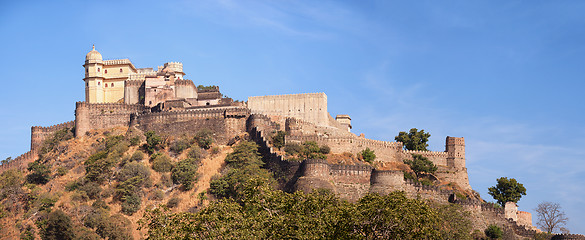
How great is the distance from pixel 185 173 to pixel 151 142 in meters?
8.87

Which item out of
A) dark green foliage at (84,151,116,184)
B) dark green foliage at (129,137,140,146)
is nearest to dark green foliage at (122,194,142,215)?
dark green foliage at (84,151,116,184)

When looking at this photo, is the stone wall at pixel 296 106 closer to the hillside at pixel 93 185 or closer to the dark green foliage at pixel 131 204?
the hillside at pixel 93 185

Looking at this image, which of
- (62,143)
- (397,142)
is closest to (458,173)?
(397,142)

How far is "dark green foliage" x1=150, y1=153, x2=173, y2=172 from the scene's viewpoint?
3236 inches

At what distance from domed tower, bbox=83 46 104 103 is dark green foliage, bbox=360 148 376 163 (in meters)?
34.6

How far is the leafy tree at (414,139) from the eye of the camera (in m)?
97.7

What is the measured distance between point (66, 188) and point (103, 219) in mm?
10863

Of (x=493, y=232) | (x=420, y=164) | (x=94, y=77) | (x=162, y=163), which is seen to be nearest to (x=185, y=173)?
(x=162, y=163)

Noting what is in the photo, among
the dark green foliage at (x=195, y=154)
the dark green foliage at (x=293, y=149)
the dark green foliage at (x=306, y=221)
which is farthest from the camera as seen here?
the dark green foliage at (x=195, y=154)

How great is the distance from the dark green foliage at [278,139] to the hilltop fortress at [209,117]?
21.9 inches

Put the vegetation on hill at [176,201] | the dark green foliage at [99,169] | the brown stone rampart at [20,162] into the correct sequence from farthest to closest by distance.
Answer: the brown stone rampart at [20,162] < the dark green foliage at [99,169] < the vegetation on hill at [176,201]

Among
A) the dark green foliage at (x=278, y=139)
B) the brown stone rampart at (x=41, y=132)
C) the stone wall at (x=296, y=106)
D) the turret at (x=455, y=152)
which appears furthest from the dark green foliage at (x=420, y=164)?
the brown stone rampart at (x=41, y=132)

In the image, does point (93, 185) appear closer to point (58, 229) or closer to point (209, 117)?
point (58, 229)

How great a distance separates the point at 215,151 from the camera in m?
85.1
